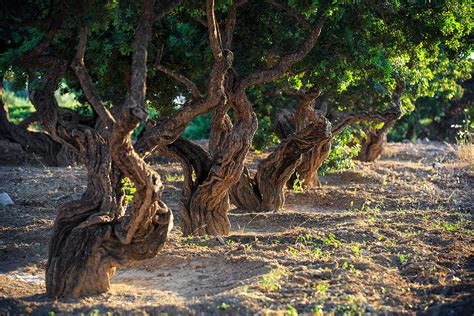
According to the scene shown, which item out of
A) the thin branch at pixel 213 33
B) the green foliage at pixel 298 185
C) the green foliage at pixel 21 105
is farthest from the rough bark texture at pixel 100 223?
the green foliage at pixel 21 105

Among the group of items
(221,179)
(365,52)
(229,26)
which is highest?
(229,26)

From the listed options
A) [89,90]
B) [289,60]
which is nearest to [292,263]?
[289,60]

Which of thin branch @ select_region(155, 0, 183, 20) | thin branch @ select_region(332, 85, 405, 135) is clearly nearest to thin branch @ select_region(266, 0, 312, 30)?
thin branch @ select_region(155, 0, 183, 20)

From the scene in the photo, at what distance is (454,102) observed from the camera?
79.3ft

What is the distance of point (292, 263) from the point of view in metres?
7.39

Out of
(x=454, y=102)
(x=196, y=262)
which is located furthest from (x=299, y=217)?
(x=454, y=102)

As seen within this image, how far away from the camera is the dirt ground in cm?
617

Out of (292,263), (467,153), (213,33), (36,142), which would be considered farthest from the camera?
(467,153)

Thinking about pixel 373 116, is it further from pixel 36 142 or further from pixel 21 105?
pixel 21 105

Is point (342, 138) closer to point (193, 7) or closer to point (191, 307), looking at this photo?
point (193, 7)

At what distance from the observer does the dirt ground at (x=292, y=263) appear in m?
6.17

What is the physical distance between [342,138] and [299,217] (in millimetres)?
3100

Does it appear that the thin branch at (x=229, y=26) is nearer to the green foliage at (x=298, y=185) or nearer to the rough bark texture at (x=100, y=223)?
the rough bark texture at (x=100, y=223)

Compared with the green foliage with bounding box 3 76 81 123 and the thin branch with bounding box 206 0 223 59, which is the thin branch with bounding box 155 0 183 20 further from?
the green foliage with bounding box 3 76 81 123
